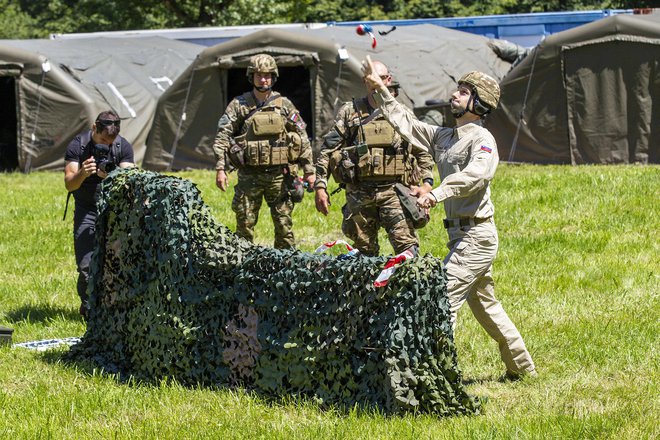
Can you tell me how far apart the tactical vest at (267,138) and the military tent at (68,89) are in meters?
10.0

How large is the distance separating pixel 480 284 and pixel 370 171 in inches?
88.9

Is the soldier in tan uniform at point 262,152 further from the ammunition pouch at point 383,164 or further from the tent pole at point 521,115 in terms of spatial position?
the tent pole at point 521,115

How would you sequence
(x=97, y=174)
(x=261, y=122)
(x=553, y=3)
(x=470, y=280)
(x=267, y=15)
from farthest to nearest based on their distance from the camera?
A: (x=553, y=3) < (x=267, y=15) < (x=261, y=122) < (x=97, y=174) < (x=470, y=280)

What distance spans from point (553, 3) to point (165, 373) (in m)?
40.7

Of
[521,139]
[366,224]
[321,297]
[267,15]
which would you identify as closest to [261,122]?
[366,224]

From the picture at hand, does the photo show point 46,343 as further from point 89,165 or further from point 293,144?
point 293,144

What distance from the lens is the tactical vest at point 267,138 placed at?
1013 cm

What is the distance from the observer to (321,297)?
20.2 feet

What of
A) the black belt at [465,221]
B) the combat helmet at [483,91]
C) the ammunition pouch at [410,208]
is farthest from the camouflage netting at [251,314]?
the ammunition pouch at [410,208]

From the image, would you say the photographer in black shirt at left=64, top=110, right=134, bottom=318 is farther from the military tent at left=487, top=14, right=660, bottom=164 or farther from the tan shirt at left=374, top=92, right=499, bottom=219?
the military tent at left=487, top=14, right=660, bottom=164

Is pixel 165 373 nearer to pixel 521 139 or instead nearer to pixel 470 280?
pixel 470 280

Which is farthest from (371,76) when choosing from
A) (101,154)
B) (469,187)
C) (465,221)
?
(101,154)

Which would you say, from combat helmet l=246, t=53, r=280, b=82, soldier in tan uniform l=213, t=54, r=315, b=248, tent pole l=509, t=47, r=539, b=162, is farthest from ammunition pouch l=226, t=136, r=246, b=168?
tent pole l=509, t=47, r=539, b=162

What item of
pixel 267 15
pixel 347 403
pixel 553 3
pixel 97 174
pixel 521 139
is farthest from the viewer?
pixel 553 3
